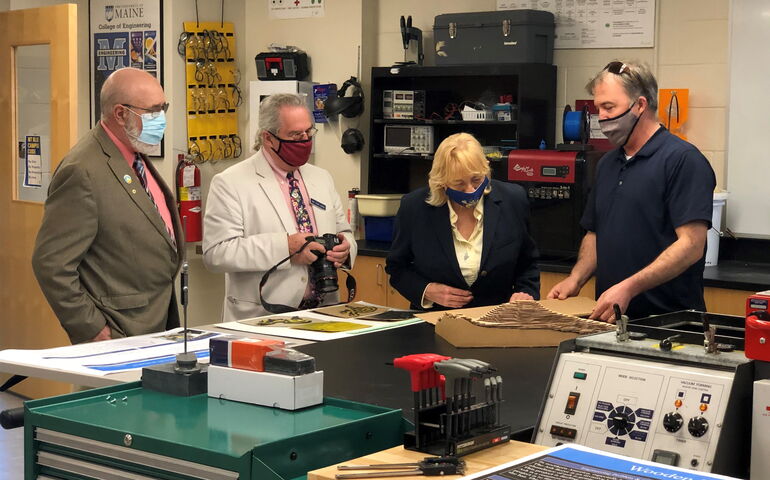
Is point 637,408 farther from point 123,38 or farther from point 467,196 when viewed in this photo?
point 123,38

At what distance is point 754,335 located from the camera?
194cm

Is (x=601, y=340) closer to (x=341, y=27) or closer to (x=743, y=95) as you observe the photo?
(x=743, y=95)

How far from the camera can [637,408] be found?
2045 mm

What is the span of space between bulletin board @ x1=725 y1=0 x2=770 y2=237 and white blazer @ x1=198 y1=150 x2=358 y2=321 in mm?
2405

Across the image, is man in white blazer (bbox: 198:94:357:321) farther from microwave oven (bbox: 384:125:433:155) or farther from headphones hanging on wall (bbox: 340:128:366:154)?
headphones hanging on wall (bbox: 340:128:366:154)

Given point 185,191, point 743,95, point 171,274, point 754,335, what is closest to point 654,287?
point 754,335

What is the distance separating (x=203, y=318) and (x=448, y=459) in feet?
17.6

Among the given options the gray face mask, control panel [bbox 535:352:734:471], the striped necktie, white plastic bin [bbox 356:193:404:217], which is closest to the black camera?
the striped necktie

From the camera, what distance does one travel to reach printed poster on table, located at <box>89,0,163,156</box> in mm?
6668

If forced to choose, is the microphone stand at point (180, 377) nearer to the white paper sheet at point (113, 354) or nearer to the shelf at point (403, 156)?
the white paper sheet at point (113, 354)

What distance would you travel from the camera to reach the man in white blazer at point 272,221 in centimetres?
373

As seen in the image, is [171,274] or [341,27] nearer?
[171,274]

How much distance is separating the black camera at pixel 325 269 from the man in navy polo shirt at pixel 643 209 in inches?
33.8

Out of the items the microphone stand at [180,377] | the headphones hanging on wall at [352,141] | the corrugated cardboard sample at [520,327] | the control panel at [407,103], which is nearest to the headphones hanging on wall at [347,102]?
the headphones hanging on wall at [352,141]
